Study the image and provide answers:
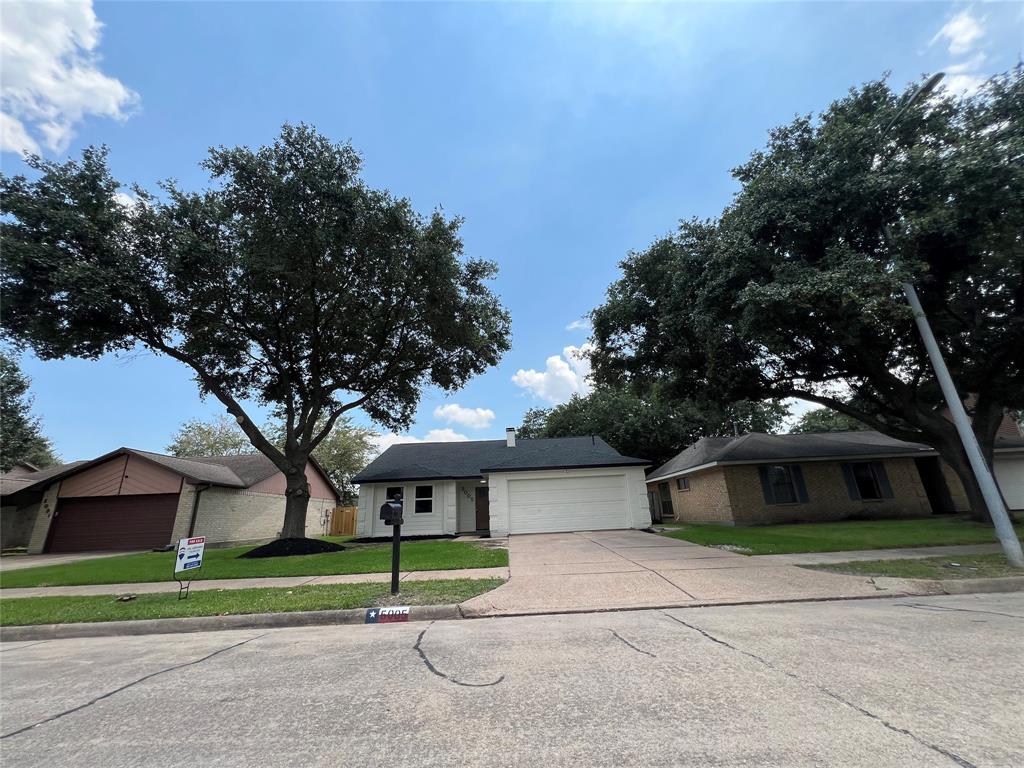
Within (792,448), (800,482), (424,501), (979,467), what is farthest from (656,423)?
(979,467)

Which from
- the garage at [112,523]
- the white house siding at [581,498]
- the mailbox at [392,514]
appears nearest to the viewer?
the mailbox at [392,514]

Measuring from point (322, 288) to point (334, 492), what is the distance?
2043 cm

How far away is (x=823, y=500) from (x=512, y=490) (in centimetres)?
1239

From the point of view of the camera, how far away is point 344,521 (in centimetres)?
2714

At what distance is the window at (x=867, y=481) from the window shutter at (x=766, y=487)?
11.6ft

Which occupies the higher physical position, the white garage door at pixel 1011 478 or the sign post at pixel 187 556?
the white garage door at pixel 1011 478

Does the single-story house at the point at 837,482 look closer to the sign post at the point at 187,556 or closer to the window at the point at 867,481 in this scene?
the window at the point at 867,481

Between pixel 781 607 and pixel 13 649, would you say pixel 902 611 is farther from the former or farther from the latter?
pixel 13 649

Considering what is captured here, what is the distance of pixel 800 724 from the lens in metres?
2.53

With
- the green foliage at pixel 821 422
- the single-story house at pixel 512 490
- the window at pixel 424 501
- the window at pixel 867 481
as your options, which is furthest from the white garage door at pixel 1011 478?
the window at pixel 424 501

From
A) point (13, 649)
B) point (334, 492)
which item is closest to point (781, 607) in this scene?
point (13, 649)

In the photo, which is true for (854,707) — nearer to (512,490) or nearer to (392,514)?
(392,514)

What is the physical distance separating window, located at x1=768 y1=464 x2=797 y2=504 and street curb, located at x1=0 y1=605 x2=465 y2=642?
54.2 ft

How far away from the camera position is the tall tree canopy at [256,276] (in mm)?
11914
